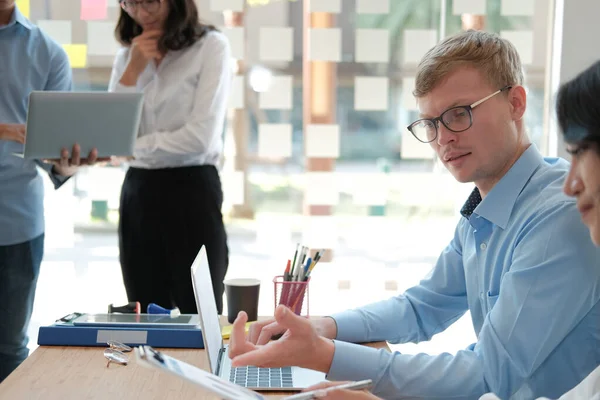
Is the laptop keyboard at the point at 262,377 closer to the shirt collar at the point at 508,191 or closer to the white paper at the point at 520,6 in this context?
the shirt collar at the point at 508,191

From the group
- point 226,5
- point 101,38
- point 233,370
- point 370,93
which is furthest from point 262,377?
point 101,38

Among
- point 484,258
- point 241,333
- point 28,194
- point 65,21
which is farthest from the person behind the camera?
point 65,21

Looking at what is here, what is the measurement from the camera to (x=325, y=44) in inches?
137

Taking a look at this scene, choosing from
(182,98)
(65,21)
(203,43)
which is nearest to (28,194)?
(182,98)

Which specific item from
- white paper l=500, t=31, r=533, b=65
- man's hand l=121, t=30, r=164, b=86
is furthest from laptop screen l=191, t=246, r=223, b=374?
white paper l=500, t=31, r=533, b=65

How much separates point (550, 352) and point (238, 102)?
2.37 m

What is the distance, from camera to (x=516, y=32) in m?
3.53

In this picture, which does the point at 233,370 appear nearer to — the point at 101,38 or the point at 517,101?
the point at 517,101

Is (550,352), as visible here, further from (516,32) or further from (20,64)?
(516,32)

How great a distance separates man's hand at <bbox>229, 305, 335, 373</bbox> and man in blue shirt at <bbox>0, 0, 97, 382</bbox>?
1.47 meters

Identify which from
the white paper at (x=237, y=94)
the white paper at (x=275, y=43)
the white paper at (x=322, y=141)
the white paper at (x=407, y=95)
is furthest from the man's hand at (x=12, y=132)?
the white paper at (x=407, y=95)

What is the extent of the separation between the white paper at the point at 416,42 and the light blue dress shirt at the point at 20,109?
1621 mm

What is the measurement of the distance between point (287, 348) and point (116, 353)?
0.48 m

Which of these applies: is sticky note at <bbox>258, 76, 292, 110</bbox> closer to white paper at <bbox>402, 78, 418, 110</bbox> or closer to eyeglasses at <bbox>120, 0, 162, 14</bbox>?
white paper at <bbox>402, 78, 418, 110</bbox>
